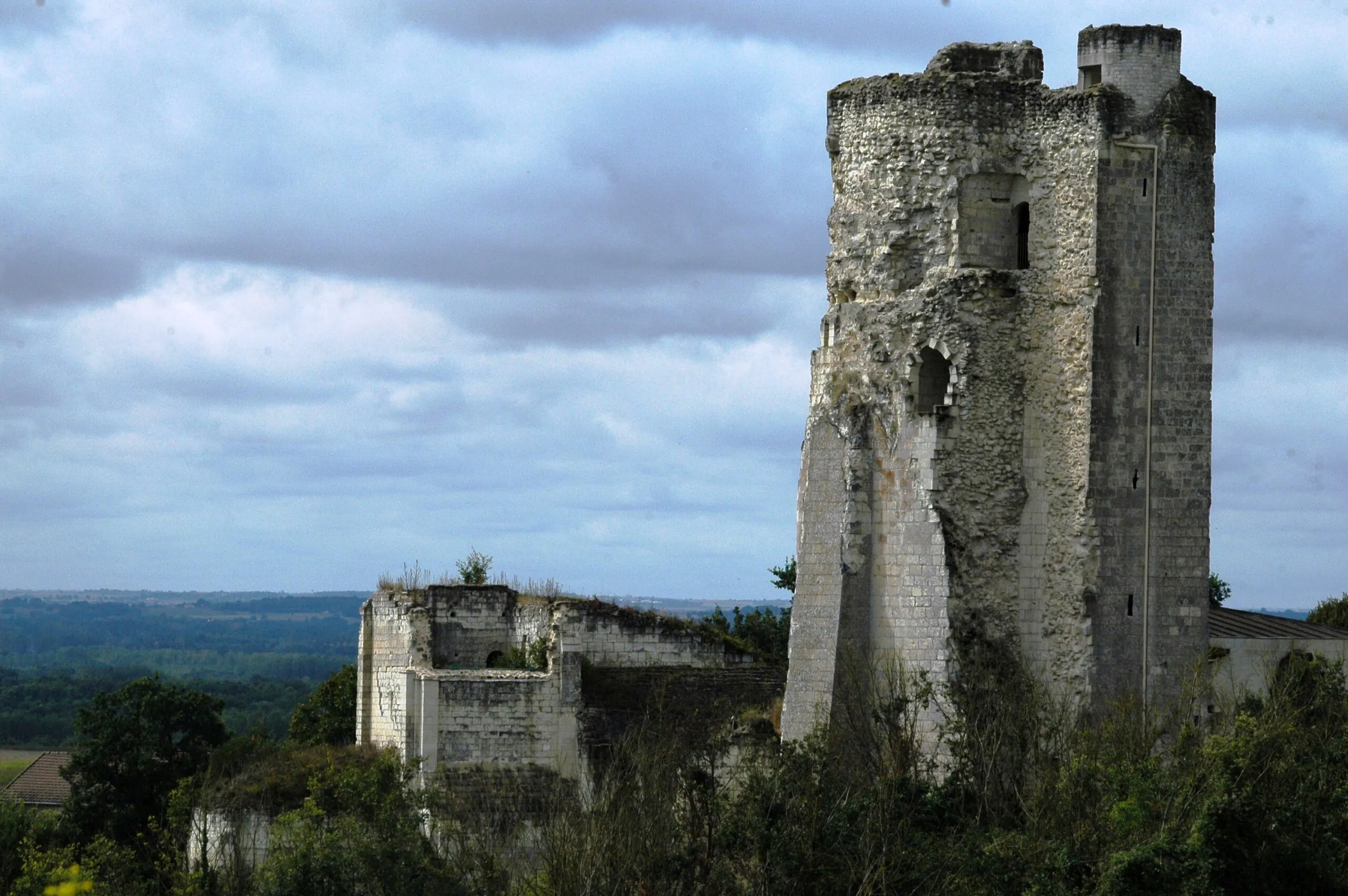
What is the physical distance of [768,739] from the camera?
33.0 m

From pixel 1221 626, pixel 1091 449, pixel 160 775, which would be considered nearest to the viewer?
pixel 1091 449

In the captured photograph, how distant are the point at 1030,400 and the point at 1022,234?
252 cm

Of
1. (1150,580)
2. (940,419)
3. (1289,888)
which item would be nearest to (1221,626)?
(1150,580)

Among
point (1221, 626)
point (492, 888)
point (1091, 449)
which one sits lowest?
point (492, 888)

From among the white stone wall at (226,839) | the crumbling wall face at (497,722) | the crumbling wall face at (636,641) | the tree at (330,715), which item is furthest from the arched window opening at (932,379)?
the tree at (330,715)

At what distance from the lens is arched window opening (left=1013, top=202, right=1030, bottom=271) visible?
3259cm

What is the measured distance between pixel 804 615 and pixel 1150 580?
15.3ft

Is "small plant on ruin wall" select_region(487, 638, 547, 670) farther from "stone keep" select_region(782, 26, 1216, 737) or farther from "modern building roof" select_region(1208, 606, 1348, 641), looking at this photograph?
"modern building roof" select_region(1208, 606, 1348, 641)

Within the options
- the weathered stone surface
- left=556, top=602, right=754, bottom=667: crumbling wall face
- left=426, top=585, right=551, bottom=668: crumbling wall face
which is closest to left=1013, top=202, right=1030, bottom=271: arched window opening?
the weathered stone surface

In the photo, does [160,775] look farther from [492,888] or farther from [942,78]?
[942,78]

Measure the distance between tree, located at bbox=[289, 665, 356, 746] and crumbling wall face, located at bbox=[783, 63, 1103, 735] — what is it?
13940 mm

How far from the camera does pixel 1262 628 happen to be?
1410 inches

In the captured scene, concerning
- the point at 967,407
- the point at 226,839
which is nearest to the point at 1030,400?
the point at 967,407

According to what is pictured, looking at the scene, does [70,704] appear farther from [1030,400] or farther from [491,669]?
[1030,400]
